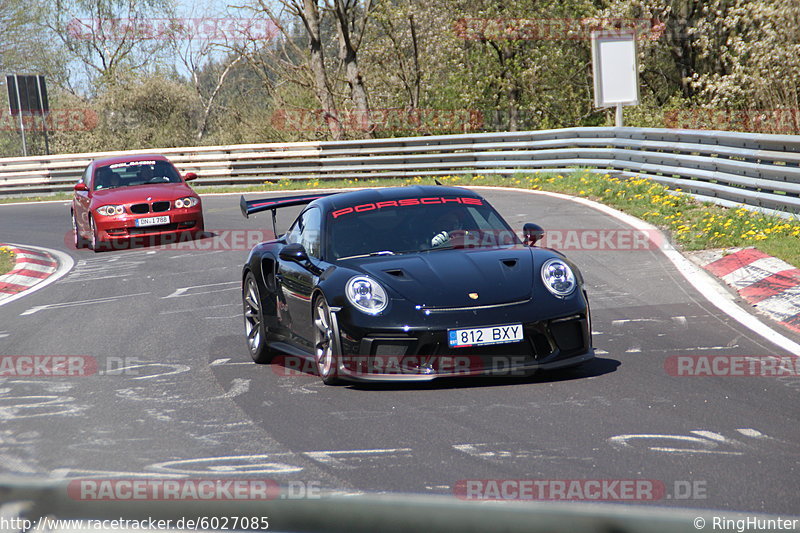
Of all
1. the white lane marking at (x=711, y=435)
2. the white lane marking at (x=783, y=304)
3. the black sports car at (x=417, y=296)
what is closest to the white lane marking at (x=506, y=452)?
the white lane marking at (x=711, y=435)

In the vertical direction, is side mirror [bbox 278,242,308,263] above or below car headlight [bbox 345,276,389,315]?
above

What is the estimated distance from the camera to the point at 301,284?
7.17 meters

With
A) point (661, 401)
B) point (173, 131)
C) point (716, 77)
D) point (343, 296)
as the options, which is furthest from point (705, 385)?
point (173, 131)

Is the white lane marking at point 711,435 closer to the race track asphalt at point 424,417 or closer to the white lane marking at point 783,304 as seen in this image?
the race track asphalt at point 424,417

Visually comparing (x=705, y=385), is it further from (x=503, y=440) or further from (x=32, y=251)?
(x=32, y=251)

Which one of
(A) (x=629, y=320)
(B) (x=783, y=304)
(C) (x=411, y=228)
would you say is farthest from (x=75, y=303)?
(B) (x=783, y=304)

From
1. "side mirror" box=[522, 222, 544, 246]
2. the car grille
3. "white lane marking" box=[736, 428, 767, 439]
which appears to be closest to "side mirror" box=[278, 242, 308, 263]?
"side mirror" box=[522, 222, 544, 246]

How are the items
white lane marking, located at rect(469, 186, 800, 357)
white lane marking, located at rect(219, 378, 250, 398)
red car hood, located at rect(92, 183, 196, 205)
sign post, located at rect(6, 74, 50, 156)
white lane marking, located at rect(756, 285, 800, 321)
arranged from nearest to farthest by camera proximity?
white lane marking, located at rect(219, 378, 250, 398) < white lane marking, located at rect(469, 186, 800, 357) < white lane marking, located at rect(756, 285, 800, 321) < red car hood, located at rect(92, 183, 196, 205) < sign post, located at rect(6, 74, 50, 156)

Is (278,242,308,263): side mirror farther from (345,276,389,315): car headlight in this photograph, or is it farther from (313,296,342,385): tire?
(345,276,389,315): car headlight

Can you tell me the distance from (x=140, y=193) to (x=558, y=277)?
11.5 m

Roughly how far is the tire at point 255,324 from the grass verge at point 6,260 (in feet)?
23.6

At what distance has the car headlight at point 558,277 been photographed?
641 centimetres

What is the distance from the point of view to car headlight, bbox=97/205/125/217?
1633cm

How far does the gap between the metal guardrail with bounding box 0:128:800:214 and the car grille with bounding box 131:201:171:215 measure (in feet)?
26.0
